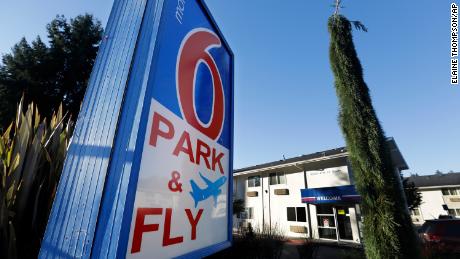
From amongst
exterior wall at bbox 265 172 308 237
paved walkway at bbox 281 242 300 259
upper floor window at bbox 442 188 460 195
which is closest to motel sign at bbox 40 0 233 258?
paved walkway at bbox 281 242 300 259

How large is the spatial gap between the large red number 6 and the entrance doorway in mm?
17590

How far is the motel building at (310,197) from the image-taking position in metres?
16.1

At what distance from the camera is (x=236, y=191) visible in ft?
80.7

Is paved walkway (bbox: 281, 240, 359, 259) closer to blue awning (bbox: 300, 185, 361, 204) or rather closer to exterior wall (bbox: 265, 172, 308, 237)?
blue awning (bbox: 300, 185, 361, 204)

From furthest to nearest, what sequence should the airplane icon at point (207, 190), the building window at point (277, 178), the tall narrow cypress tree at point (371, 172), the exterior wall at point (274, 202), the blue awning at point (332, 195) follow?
1. the building window at point (277, 178)
2. the exterior wall at point (274, 202)
3. the blue awning at point (332, 195)
4. the tall narrow cypress tree at point (371, 172)
5. the airplane icon at point (207, 190)

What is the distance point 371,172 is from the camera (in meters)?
6.48

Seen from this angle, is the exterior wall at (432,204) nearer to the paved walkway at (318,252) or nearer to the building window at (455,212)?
the building window at (455,212)

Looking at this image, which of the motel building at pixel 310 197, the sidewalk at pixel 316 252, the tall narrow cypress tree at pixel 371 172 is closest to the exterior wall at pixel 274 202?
the motel building at pixel 310 197

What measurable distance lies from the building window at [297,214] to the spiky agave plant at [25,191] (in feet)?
63.7

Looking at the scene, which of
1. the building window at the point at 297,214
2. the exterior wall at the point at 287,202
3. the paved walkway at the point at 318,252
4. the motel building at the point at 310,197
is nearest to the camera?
the paved walkway at the point at 318,252

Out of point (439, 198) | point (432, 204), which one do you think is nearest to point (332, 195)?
point (432, 204)

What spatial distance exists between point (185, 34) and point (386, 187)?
6848 millimetres

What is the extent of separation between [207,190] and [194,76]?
1.06 m

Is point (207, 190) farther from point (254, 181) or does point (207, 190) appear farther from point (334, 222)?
point (254, 181)
